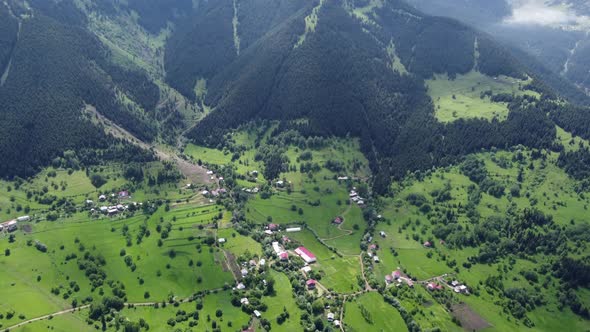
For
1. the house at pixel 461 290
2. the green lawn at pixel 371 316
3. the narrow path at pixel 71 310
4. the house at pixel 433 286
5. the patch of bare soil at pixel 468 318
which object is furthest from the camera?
the house at pixel 461 290

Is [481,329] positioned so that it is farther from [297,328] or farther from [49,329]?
[49,329]

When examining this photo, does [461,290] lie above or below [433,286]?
below

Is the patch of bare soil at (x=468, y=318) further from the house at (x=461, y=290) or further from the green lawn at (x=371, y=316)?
the green lawn at (x=371, y=316)

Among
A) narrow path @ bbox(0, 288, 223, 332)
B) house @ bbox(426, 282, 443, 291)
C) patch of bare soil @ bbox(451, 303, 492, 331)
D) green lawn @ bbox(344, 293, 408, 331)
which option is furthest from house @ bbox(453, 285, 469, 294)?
narrow path @ bbox(0, 288, 223, 332)

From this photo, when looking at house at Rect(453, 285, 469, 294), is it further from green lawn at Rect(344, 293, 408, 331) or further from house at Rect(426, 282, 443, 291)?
green lawn at Rect(344, 293, 408, 331)

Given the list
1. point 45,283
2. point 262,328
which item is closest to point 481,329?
point 262,328

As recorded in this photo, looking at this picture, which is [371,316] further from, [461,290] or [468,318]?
[461,290]

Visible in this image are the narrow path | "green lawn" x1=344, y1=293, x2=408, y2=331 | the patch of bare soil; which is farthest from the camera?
the patch of bare soil

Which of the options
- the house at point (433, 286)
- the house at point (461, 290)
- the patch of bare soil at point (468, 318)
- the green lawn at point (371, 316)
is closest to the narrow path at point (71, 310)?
the green lawn at point (371, 316)

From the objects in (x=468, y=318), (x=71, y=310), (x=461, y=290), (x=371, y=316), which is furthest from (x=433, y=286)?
(x=71, y=310)
